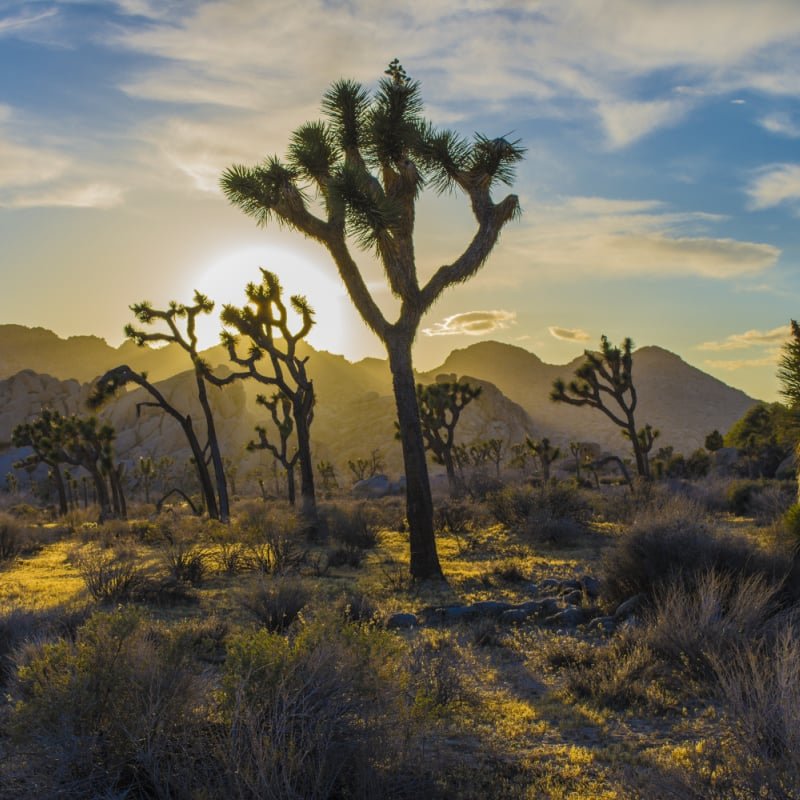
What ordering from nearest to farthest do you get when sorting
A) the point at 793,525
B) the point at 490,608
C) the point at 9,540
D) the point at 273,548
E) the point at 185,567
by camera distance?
the point at 793,525 → the point at 490,608 → the point at 185,567 → the point at 273,548 → the point at 9,540

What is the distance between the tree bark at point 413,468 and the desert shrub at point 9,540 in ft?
35.6

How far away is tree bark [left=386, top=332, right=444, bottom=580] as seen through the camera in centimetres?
1277

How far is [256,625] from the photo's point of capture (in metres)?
8.43

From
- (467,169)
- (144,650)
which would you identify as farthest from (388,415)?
(144,650)

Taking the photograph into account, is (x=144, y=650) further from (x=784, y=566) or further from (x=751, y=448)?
(x=751, y=448)

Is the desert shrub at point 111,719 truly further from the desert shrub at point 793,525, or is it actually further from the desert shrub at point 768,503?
the desert shrub at point 768,503

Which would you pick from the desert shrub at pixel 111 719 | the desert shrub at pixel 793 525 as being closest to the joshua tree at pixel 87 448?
the desert shrub at pixel 793 525

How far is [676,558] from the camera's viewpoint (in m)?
8.41

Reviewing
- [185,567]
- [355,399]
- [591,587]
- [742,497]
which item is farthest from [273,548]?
[355,399]

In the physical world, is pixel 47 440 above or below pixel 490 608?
above

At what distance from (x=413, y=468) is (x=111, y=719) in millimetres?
9368

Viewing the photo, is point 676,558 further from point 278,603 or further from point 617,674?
point 278,603

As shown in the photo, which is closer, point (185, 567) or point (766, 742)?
point (766, 742)

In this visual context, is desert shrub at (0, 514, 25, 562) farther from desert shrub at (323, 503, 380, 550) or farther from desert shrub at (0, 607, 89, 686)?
desert shrub at (0, 607, 89, 686)
